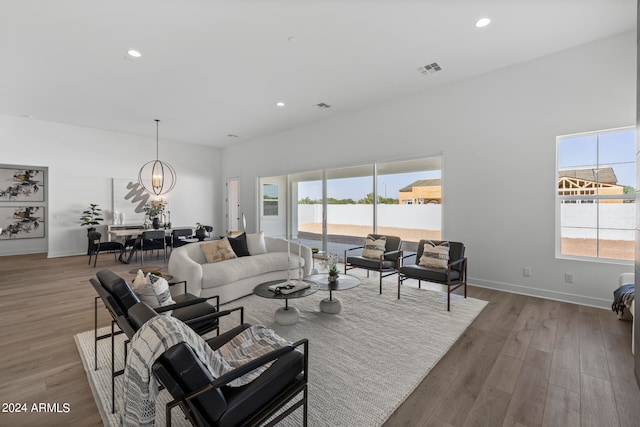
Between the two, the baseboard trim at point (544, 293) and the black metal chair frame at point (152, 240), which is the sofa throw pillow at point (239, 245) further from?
the baseboard trim at point (544, 293)

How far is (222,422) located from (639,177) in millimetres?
3271

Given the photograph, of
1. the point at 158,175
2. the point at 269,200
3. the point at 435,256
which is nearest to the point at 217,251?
the point at 435,256

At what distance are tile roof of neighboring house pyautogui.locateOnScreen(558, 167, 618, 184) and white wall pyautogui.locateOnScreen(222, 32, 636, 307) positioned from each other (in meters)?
0.23

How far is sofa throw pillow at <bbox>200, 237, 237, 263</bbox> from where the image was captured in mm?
4039

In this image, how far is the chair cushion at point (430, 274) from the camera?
3643 millimetres

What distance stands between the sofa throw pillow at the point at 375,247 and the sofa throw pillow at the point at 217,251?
2.13 m

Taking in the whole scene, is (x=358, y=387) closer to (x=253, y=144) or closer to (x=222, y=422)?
(x=222, y=422)

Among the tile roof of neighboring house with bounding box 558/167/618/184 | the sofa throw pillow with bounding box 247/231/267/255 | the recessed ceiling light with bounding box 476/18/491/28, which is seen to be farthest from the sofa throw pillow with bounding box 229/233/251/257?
the tile roof of neighboring house with bounding box 558/167/618/184

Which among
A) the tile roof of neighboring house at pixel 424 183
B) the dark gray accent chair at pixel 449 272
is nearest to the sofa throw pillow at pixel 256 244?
the dark gray accent chair at pixel 449 272

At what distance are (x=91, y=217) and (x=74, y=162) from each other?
143cm

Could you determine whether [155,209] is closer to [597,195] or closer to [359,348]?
[359,348]

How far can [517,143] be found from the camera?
4.18 metres

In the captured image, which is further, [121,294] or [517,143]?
[517,143]

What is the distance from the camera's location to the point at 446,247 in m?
4.00
